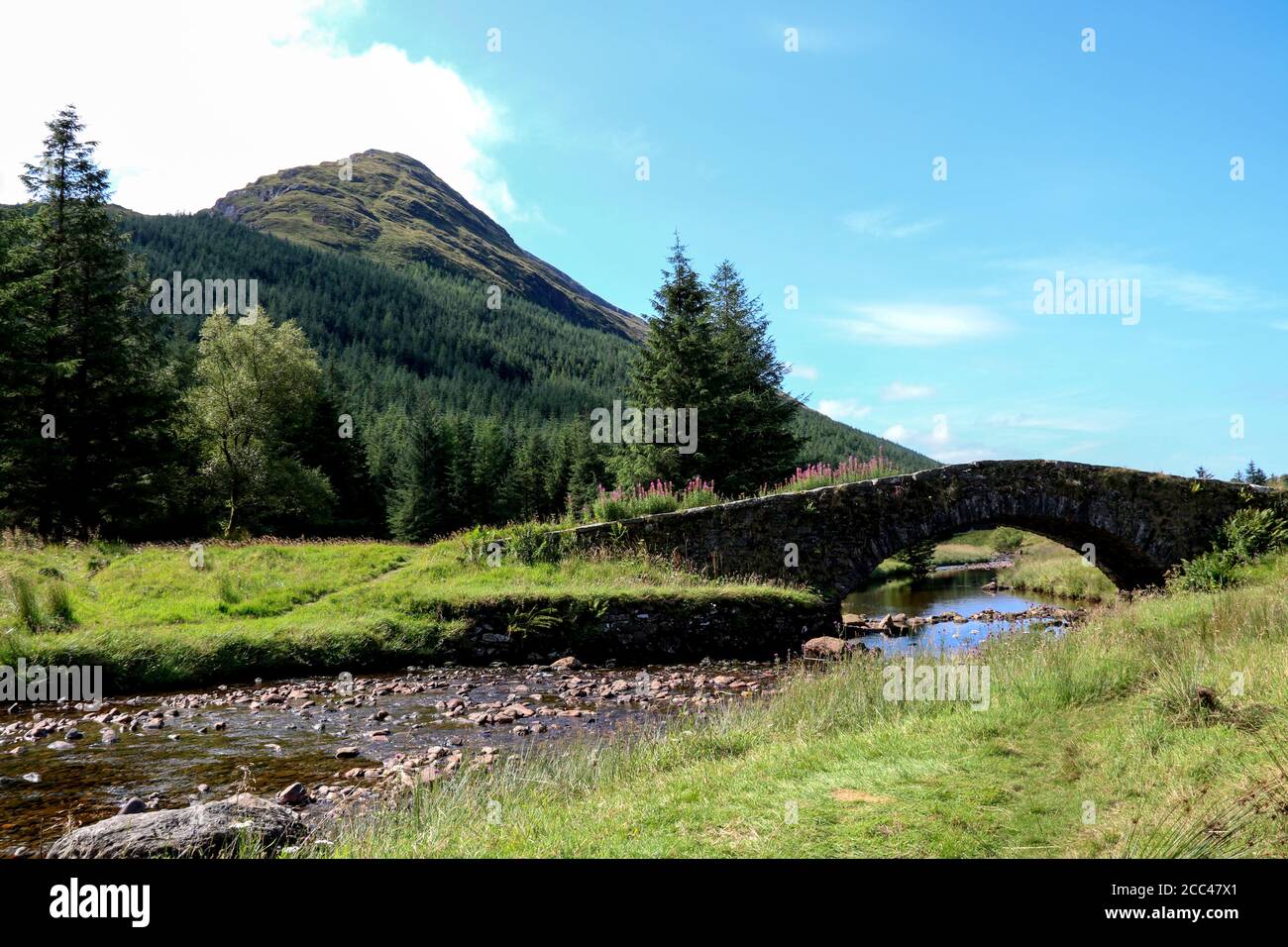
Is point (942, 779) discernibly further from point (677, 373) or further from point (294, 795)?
point (677, 373)

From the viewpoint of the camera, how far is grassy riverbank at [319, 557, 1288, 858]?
4.59 meters

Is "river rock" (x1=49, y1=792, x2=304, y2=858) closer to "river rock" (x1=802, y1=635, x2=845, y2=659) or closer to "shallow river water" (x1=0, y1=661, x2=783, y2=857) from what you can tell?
"shallow river water" (x1=0, y1=661, x2=783, y2=857)

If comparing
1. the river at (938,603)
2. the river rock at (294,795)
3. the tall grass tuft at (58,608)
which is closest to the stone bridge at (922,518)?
the river at (938,603)

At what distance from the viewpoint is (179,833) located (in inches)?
197

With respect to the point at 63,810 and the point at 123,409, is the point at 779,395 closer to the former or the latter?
the point at 123,409

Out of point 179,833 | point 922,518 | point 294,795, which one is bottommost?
point 294,795

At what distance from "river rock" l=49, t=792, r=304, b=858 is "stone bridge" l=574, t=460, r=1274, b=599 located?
42.5ft

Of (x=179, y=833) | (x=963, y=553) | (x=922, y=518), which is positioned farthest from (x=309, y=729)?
(x=963, y=553)

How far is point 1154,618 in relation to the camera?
1170cm

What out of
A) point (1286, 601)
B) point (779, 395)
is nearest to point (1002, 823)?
point (1286, 601)

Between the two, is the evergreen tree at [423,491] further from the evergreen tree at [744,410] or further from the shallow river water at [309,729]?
the shallow river water at [309,729]

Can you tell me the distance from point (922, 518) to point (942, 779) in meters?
14.2

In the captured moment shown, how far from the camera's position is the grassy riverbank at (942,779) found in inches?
181
